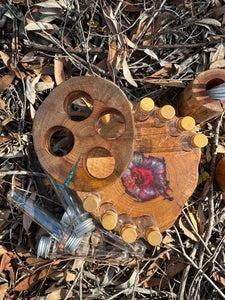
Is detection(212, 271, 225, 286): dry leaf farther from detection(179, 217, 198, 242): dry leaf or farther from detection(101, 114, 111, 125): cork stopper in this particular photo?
detection(101, 114, 111, 125): cork stopper

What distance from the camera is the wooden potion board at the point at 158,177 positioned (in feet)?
4.04

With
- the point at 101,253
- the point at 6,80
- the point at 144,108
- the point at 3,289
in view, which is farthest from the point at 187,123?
the point at 3,289

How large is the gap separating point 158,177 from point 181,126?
272 mm

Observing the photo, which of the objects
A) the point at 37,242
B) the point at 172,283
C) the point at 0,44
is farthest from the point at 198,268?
the point at 0,44

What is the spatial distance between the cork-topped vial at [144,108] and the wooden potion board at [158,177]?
47mm

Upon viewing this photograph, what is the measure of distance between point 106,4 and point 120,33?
0.60ft

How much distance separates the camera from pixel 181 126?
44.6 inches

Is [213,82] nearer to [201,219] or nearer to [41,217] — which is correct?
[201,219]

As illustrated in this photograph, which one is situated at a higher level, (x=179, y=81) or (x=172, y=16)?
(x=172, y=16)

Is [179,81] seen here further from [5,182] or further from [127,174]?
[5,182]

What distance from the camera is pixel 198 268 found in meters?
1.44

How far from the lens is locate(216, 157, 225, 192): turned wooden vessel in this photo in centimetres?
142

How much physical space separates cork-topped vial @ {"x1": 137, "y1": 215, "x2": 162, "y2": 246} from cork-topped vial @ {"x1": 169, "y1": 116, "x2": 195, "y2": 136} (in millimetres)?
412

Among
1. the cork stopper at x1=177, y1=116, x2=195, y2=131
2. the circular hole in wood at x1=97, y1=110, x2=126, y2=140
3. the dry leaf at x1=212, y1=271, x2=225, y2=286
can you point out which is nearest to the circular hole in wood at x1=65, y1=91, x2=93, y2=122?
the circular hole in wood at x1=97, y1=110, x2=126, y2=140
